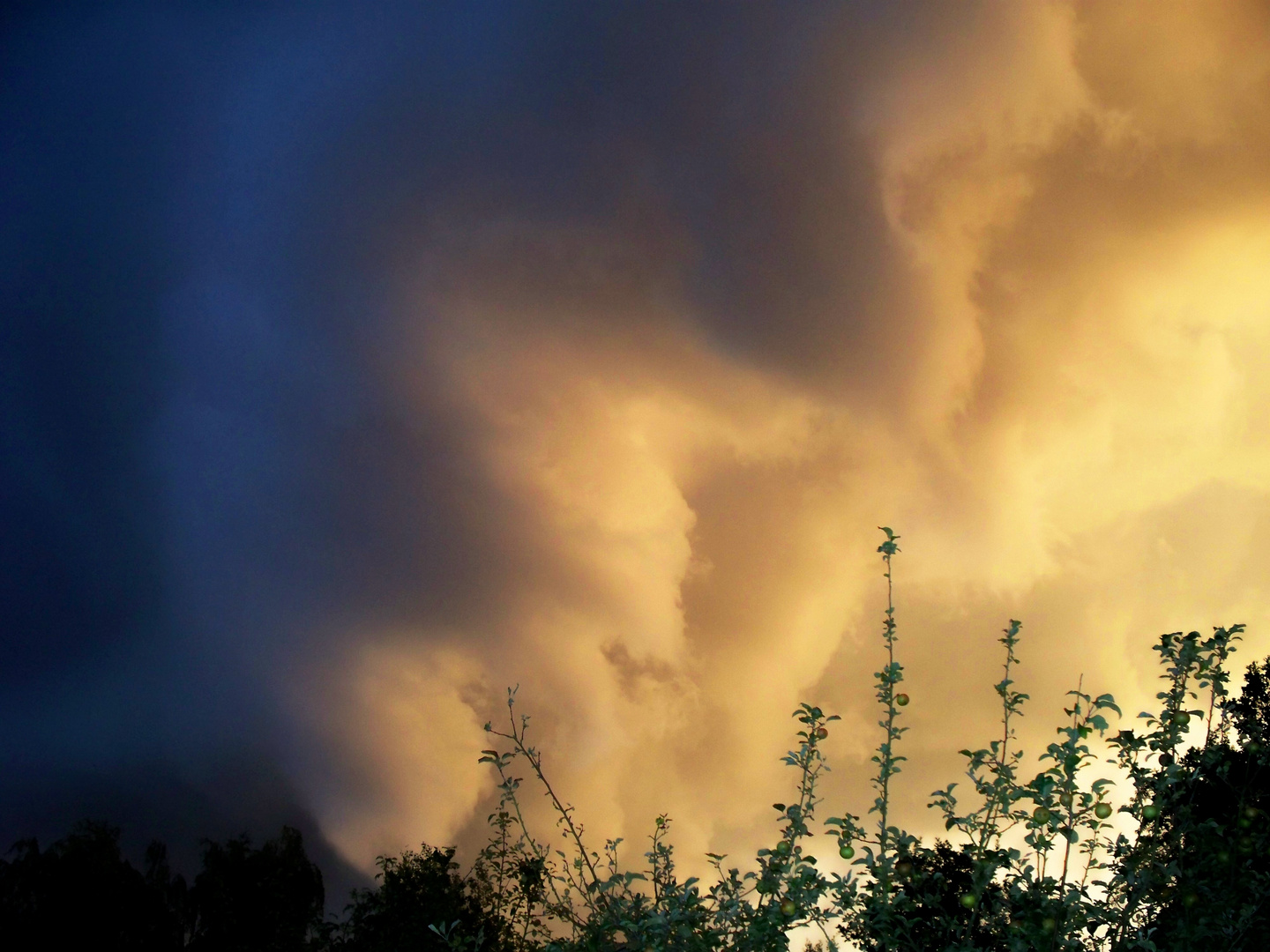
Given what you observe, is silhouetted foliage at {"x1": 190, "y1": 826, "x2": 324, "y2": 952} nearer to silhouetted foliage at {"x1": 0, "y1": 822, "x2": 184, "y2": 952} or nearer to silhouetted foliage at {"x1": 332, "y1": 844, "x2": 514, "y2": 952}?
silhouetted foliage at {"x1": 0, "y1": 822, "x2": 184, "y2": 952}

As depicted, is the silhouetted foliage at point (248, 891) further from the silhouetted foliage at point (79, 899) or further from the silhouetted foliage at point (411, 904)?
the silhouetted foliage at point (411, 904)

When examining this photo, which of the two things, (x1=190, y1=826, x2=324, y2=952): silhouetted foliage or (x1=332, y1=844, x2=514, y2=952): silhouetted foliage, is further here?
(x1=190, y1=826, x2=324, y2=952): silhouetted foliage

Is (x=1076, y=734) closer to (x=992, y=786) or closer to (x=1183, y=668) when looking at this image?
(x=992, y=786)

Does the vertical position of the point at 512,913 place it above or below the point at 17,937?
above

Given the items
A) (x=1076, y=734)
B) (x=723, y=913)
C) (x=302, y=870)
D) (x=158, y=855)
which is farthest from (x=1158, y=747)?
(x=158, y=855)

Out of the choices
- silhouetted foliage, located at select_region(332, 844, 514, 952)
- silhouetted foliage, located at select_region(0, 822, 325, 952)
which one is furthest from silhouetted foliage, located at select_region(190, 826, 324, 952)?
silhouetted foliage, located at select_region(332, 844, 514, 952)

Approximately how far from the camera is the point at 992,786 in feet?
20.2

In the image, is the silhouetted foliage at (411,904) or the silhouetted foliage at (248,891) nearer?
the silhouetted foliage at (411,904)

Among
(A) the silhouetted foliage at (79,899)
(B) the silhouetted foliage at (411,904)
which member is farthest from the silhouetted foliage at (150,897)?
(B) the silhouetted foliage at (411,904)

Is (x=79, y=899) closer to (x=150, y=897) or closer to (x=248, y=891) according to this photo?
(x=150, y=897)

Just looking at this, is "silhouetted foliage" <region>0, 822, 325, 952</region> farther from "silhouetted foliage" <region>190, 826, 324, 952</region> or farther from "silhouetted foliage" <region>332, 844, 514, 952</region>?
"silhouetted foliage" <region>332, 844, 514, 952</region>

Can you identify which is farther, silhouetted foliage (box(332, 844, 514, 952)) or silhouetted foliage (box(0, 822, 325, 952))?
silhouetted foliage (box(0, 822, 325, 952))

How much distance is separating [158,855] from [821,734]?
63320 millimetres

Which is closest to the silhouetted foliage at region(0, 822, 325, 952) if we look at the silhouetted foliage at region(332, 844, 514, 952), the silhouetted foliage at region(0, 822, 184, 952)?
the silhouetted foliage at region(0, 822, 184, 952)
